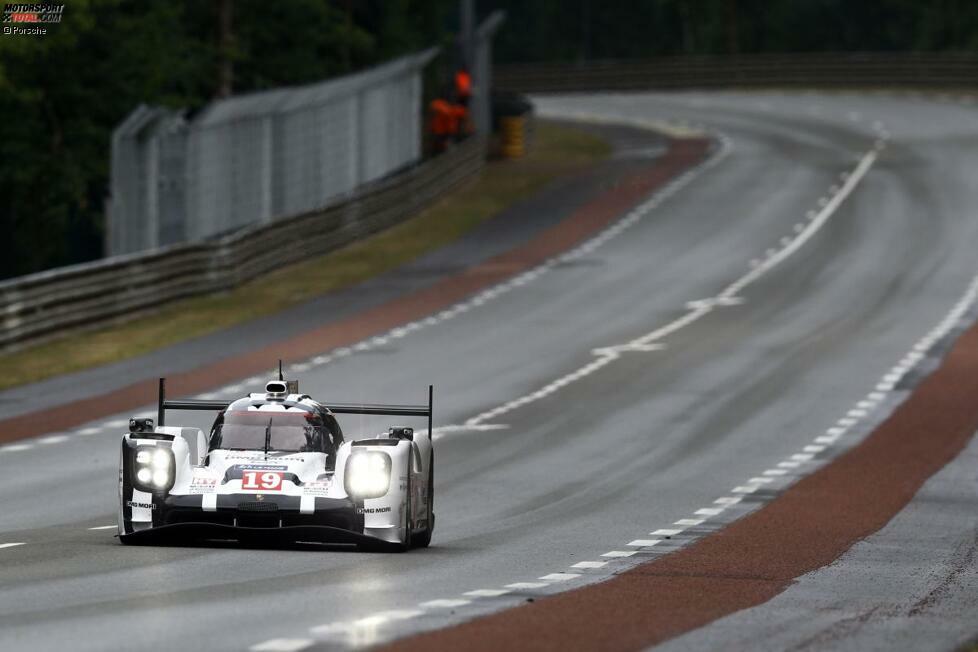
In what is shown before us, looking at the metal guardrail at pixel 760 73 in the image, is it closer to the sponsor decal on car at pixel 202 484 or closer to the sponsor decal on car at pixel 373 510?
the sponsor decal on car at pixel 373 510

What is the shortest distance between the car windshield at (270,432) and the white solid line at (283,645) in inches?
191

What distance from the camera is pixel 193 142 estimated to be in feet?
142

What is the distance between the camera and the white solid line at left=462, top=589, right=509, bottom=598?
13984mm

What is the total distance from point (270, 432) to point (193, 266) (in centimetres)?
2588

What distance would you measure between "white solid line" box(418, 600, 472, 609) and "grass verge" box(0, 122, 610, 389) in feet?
63.9

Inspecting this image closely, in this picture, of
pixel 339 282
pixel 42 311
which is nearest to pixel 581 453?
pixel 42 311

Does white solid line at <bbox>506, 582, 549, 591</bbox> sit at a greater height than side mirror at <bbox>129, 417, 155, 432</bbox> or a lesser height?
lesser

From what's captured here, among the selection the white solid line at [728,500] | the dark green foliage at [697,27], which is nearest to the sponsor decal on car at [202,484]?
the white solid line at [728,500]

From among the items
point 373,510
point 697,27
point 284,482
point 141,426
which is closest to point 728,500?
point 373,510

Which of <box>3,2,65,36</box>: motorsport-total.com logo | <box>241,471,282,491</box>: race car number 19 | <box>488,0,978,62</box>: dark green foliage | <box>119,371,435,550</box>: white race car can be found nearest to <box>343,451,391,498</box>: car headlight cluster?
<box>119,371,435,550</box>: white race car

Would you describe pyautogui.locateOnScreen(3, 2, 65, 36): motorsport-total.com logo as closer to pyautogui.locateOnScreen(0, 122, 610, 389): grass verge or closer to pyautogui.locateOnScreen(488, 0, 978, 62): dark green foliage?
pyautogui.locateOnScreen(0, 122, 610, 389): grass verge

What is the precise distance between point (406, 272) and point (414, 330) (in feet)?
26.5

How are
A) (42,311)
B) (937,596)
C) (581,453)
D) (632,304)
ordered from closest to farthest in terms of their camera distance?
(937,596)
(581,453)
(42,311)
(632,304)

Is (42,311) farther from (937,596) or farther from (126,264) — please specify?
(937,596)
